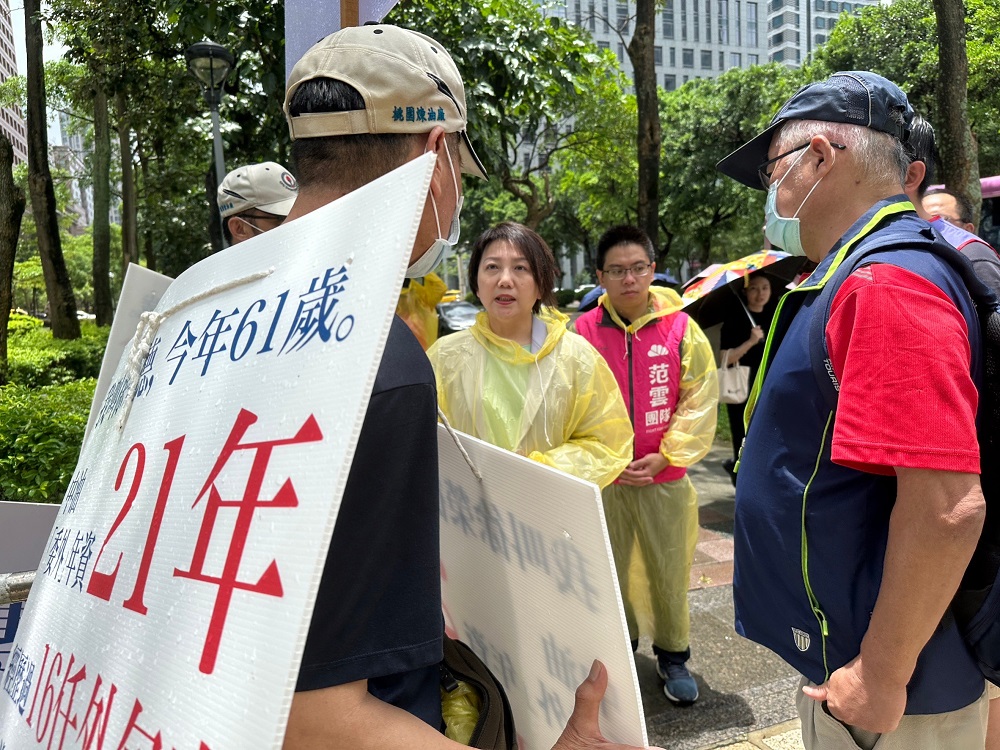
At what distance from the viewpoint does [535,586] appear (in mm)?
1029

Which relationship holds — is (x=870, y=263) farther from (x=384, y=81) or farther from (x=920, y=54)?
(x=920, y=54)

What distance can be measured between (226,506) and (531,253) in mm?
2071

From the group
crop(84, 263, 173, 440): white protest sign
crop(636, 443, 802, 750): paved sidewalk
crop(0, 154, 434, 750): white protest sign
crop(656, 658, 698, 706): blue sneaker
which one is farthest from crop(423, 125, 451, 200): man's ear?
crop(656, 658, 698, 706): blue sneaker

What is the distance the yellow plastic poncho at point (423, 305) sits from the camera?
3615mm

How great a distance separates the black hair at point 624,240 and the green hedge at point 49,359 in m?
6.23

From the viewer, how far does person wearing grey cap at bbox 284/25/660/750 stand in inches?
30.8

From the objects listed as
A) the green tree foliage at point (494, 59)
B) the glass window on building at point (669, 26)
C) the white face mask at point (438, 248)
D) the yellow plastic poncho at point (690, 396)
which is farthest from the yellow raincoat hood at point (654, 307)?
the glass window on building at point (669, 26)

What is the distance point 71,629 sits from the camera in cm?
85

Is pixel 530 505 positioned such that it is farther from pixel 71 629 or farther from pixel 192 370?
pixel 71 629

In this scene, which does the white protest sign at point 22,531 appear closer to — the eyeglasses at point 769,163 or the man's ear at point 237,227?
the man's ear at point 237,227

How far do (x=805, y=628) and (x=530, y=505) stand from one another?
750 millimetres

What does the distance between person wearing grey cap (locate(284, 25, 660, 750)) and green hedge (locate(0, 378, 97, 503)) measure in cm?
277

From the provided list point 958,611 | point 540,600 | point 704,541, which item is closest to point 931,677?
point 958,611

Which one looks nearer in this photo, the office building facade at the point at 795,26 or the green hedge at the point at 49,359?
the green hedge at the point at 49,359
